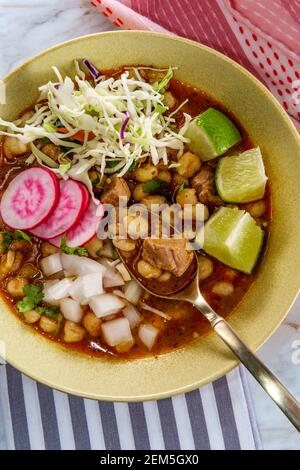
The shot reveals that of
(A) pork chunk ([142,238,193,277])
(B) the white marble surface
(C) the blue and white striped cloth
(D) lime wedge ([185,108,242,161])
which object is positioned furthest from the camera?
(B) the white marble surface

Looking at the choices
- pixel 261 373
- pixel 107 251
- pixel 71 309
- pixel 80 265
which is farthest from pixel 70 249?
pixel 261 373

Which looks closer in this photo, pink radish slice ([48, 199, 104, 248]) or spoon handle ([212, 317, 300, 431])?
spoon handle ([212, 317, 300, 431])

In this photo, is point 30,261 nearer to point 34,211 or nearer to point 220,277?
point 34,211

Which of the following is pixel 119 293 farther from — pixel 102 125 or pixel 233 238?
pixel 102 125

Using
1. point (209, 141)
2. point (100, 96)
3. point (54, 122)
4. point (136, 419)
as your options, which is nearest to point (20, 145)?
point (54, 122)

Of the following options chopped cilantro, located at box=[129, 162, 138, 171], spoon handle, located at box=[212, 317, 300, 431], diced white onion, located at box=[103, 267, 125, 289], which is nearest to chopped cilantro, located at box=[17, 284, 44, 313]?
diced white onion, located at box=[103, 267, 125, 289]

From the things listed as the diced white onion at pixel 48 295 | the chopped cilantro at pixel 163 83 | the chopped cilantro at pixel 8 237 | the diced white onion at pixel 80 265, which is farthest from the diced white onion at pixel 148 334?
the chopped cilantro at pixel 163 83

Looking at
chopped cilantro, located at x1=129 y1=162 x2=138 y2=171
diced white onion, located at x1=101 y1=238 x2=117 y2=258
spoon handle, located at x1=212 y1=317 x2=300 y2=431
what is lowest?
spoon handle, located at x1=212 y1=317 x2=300 y2=431

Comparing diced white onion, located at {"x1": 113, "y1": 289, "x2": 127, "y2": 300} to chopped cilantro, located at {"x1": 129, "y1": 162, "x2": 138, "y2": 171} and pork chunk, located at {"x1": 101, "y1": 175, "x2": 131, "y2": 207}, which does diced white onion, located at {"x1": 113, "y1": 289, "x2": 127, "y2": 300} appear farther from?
chopped cilantro, located at {"x1": 129, "y1": 162, "x2": 138, "y2": 171}
